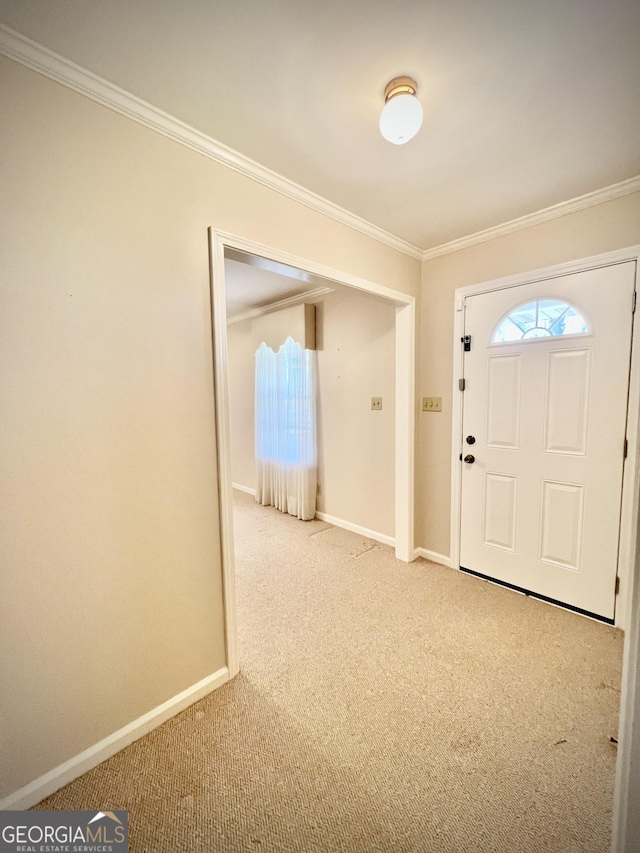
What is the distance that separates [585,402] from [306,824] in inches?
92.3

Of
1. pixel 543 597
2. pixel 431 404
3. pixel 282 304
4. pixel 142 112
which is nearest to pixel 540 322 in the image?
pixel 431 404

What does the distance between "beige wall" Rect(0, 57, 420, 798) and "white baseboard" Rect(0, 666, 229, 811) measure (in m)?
0.03

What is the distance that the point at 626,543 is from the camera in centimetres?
192

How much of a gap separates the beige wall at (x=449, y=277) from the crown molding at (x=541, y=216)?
0.03m

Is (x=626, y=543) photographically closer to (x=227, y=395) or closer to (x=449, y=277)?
(x=449, y=277)

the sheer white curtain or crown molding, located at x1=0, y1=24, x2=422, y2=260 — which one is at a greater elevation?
crown molding, located at x1=0, y1=24, x2=422, y2=260

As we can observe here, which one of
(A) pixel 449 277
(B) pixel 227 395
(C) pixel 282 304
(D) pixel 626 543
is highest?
(C) pixel 282 304

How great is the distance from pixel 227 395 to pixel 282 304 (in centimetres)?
258

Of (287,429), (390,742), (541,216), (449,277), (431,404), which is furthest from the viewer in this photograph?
(287,429)

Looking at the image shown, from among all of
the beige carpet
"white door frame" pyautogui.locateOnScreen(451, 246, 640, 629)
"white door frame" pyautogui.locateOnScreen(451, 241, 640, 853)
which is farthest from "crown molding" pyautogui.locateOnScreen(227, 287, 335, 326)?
the beige carpet

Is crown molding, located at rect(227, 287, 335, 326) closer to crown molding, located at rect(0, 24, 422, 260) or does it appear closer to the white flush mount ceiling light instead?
crown molding, located at rect(0, 24, 422, 260)

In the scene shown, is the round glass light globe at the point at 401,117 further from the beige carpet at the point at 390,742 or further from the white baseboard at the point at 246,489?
the white baseboard at the point at 246,489

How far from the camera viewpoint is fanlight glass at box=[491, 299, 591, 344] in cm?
206

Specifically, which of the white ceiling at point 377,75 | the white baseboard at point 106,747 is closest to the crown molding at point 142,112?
the white ceiling at point 377,75
